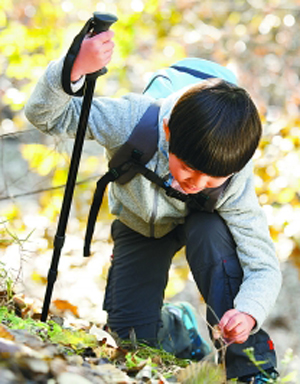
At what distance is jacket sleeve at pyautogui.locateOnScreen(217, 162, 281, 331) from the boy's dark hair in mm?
282

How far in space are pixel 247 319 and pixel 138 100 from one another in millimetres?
976

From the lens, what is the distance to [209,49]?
496 cm

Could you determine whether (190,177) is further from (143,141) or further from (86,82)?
(86,82)

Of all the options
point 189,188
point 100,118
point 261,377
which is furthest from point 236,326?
point 100,118

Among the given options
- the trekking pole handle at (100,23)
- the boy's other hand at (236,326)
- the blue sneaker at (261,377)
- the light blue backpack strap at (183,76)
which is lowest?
the blue sneaker at (261,377)

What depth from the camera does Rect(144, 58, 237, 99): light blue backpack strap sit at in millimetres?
2285

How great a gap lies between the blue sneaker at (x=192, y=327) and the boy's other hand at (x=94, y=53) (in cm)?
167

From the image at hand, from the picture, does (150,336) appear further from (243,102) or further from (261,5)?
(261,5)

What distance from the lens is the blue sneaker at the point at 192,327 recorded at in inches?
115

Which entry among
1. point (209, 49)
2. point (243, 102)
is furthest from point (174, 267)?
point (209, 49)

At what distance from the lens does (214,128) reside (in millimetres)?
1774

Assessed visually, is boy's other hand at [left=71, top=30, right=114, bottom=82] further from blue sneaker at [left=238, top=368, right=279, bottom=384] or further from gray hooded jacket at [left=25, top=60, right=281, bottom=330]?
blue sneaker at [left=238, top=368, right=279, bottom=384]

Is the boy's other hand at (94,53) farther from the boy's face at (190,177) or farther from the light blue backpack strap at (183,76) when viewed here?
the light blue backpack strap at (183,76)

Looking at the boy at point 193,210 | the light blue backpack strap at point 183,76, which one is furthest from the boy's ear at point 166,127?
the light blue backpack strap at point 183,76
